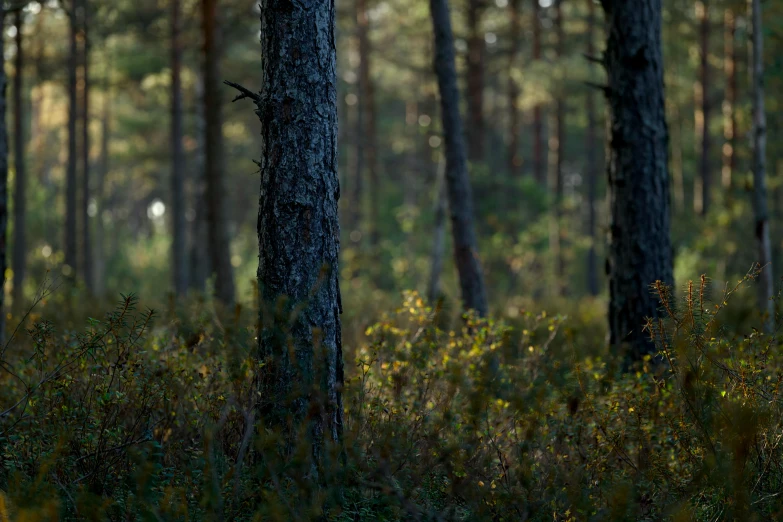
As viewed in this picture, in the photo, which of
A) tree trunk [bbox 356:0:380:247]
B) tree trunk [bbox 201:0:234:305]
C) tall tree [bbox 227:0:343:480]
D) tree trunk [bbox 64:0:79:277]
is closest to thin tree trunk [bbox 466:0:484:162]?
tree trunk [bbox 356:0:380:247]

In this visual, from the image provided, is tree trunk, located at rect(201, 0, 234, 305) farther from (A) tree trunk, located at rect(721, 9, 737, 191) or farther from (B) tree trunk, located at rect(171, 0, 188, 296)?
(A) tree trunk, located at rect(721, 9, 737, 191)

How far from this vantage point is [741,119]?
66.5 feet

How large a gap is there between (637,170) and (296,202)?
3.77m

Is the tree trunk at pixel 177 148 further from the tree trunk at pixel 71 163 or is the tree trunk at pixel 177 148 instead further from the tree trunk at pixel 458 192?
the tree trunk at pixel 458 192

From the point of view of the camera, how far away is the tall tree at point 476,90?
60.3 feet

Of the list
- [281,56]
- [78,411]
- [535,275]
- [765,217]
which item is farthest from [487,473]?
[535,275]

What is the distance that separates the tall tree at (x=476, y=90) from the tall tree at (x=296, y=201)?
48.2 feet

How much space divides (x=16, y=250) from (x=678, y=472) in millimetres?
16253

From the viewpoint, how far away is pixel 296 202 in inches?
157

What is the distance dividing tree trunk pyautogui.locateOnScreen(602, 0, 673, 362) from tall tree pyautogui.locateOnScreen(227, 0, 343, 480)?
349 centimetres

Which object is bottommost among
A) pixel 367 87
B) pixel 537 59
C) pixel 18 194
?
pixel 18 194

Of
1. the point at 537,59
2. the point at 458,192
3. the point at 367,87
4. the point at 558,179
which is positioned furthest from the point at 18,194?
the point at 558,179

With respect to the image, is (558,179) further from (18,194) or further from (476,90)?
(18,194)

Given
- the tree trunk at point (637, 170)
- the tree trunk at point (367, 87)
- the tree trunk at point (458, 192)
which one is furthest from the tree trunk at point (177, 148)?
the tree trunk at point (637, 170)
